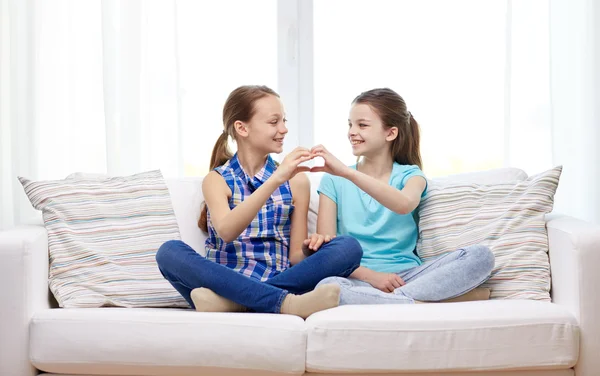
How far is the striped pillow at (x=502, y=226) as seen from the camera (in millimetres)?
2303

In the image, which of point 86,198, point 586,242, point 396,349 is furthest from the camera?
point 86,198

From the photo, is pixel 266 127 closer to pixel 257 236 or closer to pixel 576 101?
pixel 257 236

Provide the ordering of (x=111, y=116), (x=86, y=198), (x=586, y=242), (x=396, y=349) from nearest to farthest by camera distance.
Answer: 1. (x=396, y=349)
2. (x=586, y=242)
3. (x=86, y=198)
4. (x=111, y=116)

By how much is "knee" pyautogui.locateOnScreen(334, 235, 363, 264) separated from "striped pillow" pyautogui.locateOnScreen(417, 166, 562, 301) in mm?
338

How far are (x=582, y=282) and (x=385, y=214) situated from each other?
0.71 metres

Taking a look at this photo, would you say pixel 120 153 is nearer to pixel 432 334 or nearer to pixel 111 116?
pixel 111 116

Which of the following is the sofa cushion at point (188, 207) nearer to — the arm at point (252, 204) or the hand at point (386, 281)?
the arm at point (252, 204)

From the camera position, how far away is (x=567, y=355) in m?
1.99

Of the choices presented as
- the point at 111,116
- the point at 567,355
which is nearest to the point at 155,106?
the point at 111,116

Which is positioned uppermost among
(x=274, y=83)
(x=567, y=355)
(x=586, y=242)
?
(x=274, y=83)

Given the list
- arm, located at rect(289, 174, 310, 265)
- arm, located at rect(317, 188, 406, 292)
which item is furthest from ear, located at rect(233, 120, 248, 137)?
arm, located at rect(317, 188, 406, 292)

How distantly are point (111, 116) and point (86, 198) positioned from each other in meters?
1.01

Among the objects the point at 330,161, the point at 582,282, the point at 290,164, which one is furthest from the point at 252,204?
the point at 582,282

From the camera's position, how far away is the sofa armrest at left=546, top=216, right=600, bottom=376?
2.03 metres
